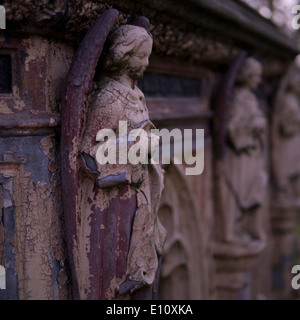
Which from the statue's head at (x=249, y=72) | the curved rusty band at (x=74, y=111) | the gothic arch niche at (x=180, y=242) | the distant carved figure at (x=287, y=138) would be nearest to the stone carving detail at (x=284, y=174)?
the distant carved figure at (x=287, y=138)

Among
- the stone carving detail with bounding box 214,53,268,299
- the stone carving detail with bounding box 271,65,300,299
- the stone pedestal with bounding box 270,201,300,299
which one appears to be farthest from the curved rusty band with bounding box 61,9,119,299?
the stone pedestal with bounding box 270,201,300,299

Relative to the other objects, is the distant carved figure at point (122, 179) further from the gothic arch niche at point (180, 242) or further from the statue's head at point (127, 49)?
the gothic arch niche at point (180, 242)

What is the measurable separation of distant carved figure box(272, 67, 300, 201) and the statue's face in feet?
10.9

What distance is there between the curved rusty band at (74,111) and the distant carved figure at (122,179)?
46 mm

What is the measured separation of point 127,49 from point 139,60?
7 cm

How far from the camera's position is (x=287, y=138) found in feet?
16.5

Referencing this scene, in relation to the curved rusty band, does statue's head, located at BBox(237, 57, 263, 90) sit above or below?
above

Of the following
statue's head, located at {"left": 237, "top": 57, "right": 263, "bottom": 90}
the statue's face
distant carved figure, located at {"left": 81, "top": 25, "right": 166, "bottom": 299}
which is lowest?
distant carved figure, located at {"left": 81, "top": 25, "right": 166, "bottom": 299}

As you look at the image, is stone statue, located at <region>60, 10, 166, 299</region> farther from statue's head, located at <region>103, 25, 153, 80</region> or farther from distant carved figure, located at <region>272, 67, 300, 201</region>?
distant carved figure, located at <region>272, 67, 300, 201</region>

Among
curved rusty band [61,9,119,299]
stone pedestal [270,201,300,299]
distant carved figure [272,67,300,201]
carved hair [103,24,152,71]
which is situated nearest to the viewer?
curved rusty band [61,9,119,299]

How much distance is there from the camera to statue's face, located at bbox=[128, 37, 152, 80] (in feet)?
5.40

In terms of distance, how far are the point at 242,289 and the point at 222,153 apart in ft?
3.34

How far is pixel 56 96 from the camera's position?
1551 mm

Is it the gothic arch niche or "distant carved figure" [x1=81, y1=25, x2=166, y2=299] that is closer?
"distant carved figure" [x1=81, y1=25, x2=166, y2=299]
